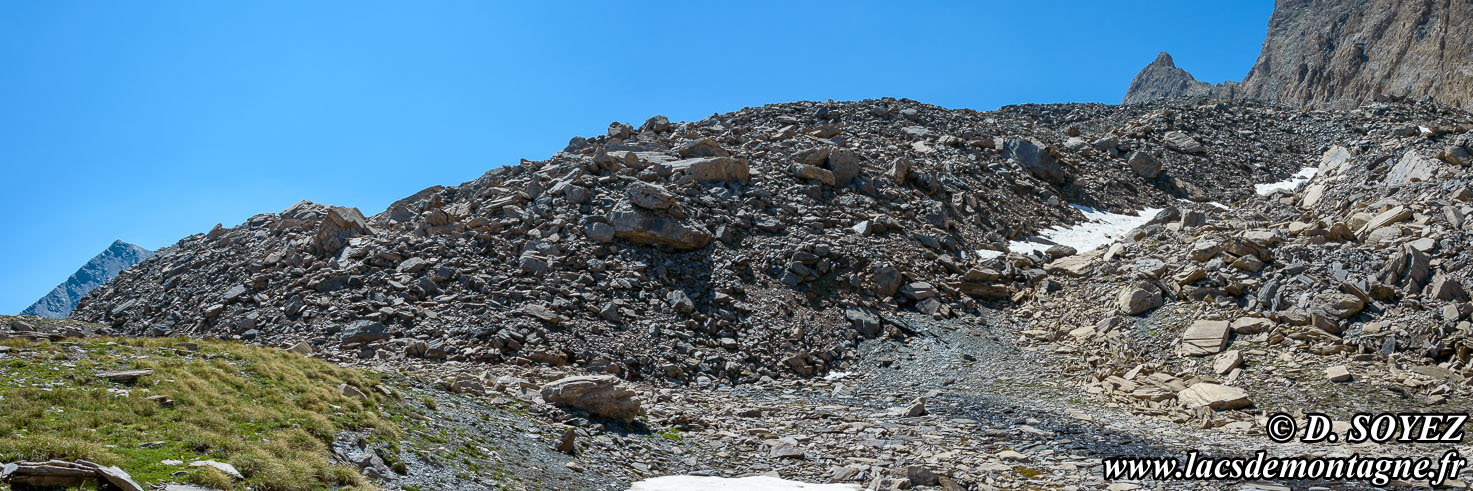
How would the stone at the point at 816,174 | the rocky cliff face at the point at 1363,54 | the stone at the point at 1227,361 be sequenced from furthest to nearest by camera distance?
1. the rocky cliff face at the point at 1363,54
2. the stone at the point at 816,174
3. the stone at the point at 1227,361

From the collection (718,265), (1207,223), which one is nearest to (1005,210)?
(1207,223)

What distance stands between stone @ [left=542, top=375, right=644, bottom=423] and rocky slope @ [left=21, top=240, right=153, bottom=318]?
534ft

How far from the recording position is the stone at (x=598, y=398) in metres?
19.6

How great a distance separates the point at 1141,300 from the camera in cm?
2758

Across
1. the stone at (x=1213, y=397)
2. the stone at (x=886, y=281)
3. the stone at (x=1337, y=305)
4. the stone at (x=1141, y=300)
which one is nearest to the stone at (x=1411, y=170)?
the stone at (x=1337, y=305)

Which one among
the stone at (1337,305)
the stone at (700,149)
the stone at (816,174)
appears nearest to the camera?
the stone at (1337,305)

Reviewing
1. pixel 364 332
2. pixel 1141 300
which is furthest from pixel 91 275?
pixel 1141 300

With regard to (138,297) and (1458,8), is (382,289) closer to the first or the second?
(138,297)

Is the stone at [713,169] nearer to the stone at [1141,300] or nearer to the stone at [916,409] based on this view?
the stone at [1141,300]

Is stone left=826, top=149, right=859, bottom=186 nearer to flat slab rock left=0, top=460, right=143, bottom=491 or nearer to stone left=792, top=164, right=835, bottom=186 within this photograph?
stone left=792, top=164, right=835, bottom=186

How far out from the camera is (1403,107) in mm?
58750

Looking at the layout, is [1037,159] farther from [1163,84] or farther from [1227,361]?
[1163,84]

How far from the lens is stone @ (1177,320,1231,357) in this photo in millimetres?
23950

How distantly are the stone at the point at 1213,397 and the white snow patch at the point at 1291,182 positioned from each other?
3318 cm
